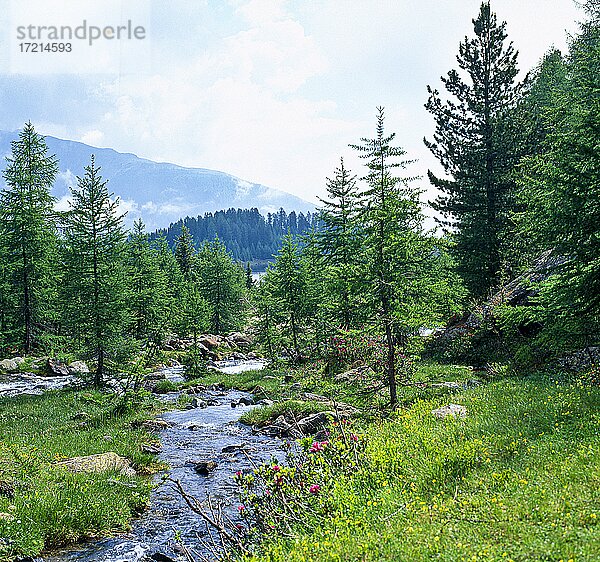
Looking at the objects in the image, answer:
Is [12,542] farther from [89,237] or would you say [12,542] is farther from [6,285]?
[6,285]

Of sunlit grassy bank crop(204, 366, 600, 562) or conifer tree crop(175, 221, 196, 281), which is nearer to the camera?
sunlit grassy bank crop(204, 366, 600, 562)

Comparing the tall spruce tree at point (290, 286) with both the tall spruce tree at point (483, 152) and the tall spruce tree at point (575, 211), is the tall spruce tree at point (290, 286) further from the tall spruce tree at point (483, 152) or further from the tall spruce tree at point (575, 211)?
the tall spruce tree at point (575, 211)

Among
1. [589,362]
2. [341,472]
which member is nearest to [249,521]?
[341,472]

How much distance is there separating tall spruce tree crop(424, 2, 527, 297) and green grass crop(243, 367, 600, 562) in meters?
17.4

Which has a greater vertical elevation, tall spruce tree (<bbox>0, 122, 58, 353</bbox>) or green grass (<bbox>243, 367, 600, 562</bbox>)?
tall spruce tree (<bbox>0, 122, 58, 353</bbox>)

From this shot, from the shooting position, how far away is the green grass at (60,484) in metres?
9.08

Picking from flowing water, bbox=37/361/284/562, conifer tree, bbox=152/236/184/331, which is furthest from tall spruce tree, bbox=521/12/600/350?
conifer tree, bbox=152/236/184/331

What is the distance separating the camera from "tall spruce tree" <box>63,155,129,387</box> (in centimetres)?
2531

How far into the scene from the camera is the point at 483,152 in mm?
27344

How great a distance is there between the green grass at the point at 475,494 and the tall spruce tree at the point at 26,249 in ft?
119

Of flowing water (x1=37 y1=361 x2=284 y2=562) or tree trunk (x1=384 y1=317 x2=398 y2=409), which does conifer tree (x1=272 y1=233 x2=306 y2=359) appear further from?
tree trunk (x1=384 y1=317 x2=398 y2=409)

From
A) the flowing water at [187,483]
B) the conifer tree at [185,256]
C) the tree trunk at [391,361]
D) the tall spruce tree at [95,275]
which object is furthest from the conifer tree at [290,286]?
the conifer tree at [185,256]

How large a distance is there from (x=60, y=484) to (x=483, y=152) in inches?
1033

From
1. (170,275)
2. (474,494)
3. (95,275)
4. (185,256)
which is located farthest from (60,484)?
(185,256)
